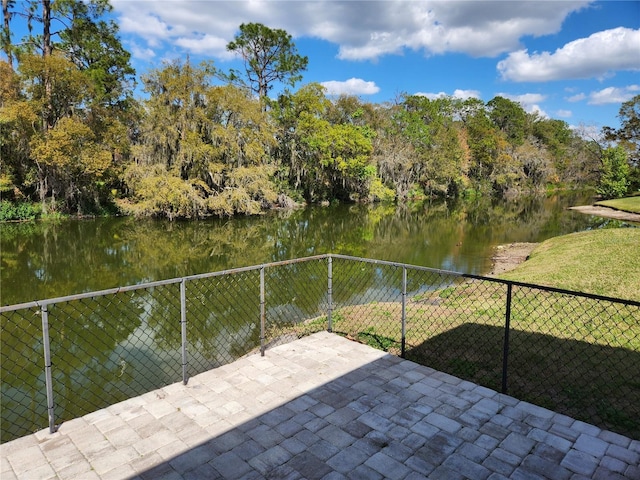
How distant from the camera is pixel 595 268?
8859mm

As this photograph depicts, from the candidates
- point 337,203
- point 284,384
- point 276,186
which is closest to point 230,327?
point 284,384

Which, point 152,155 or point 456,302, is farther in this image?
point 152,155

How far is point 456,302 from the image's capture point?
764 cm

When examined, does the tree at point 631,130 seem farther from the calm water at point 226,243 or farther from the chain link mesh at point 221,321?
the chain link mesh at point 221,321

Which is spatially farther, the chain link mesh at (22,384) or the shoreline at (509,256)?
the shoreline at (509,256)

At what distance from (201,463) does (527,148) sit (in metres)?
51.1

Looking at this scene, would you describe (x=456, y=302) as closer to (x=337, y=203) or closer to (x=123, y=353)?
(x=123, y=353)

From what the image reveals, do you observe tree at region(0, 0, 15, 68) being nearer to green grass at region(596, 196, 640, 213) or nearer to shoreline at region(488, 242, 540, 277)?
shoreline at region(488, 242, 540, 277)

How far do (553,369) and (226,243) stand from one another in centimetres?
1303

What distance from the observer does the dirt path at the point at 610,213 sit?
23.1 metres

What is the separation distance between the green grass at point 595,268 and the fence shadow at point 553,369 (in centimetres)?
281

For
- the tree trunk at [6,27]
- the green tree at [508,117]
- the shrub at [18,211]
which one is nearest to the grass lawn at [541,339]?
the shrub at [18,211]

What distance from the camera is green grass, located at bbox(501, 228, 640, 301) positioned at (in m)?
7.43

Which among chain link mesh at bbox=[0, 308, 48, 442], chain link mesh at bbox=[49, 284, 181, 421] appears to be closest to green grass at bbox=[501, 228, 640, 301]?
chain link mesh at bbox=[49, 284, 181, 421]
